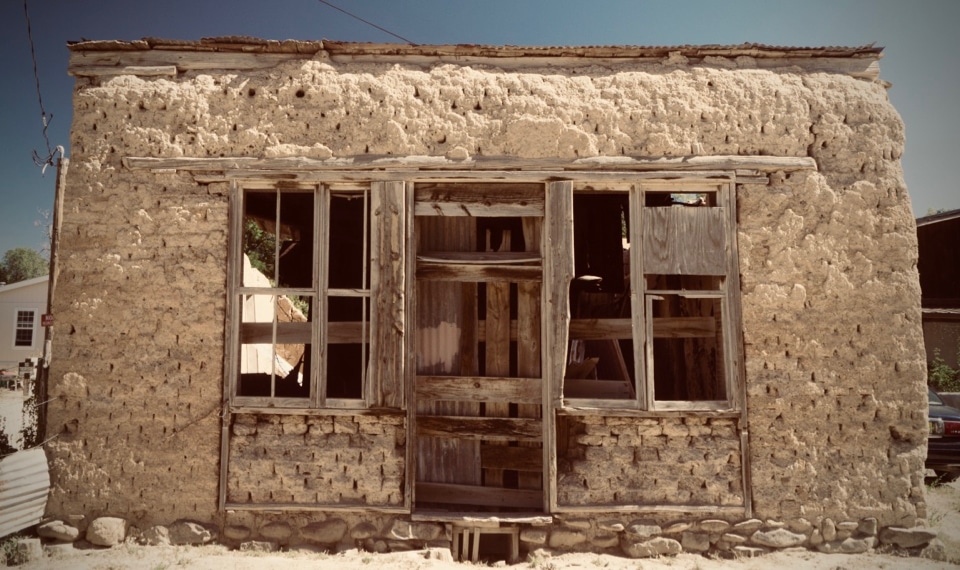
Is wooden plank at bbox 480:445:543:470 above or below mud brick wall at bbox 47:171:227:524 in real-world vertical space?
below

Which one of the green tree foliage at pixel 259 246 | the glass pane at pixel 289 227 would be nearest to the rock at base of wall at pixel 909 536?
the glass pane at pixel 289 227

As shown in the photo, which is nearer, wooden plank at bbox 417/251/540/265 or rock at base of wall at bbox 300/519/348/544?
rock at base of wall at bbox 300/519/348/544

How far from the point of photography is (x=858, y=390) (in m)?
4.45

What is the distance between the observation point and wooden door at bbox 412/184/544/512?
470 cm

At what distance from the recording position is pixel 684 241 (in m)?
4.63

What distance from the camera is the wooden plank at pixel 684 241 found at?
4.60 m

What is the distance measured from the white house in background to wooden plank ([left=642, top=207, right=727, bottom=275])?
86.3 feet

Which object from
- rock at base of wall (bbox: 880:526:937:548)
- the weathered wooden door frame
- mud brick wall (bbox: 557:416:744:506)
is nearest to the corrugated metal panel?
the weathered wooden door frame

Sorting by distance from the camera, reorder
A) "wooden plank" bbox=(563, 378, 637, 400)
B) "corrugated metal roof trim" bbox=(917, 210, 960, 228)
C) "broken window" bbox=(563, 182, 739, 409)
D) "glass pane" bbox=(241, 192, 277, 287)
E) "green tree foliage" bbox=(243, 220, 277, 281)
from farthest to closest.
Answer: "green tree foliage" bbox=(243, 220, 277, 281), "corrugated metal roof trim" bbox=(917, 210, 960, 228), "glass pane" bbox=(241, 192, 277, 287), "wooden plank" bbox=(563, 378, 637, 400), "broken window" bbox=(563, 182, 739, 409)

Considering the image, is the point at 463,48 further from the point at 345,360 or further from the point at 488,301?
the point at 345,360

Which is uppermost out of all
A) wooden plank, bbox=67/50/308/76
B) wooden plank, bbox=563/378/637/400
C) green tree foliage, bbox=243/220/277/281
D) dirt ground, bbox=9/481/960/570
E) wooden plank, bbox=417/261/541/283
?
green tree foliage, bbox=243/220/277/281

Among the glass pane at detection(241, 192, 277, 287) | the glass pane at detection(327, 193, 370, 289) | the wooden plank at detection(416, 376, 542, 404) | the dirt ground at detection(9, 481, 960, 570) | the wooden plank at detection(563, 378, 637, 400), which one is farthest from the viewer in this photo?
the glass pane at detection(327, 193, 370, 289)

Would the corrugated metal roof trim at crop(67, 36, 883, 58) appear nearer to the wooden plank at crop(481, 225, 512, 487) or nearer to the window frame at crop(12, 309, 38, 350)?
the wooden plank at crop(481, 225, 512, 487)

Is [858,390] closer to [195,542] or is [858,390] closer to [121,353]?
[195,542]
